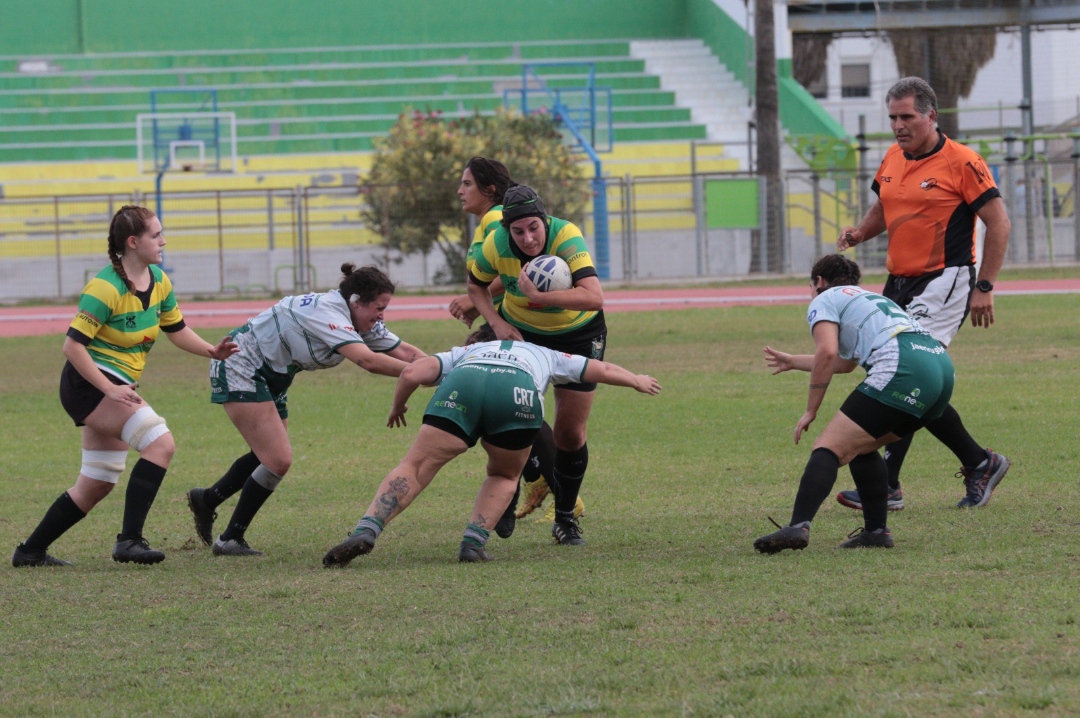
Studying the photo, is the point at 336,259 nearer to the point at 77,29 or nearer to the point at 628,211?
the point at 628,211

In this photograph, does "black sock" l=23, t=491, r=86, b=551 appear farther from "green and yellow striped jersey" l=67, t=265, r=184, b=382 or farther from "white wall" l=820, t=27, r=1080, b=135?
"white wall" l=820, t=27, r=1080, b=135

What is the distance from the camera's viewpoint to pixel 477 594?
5680mm

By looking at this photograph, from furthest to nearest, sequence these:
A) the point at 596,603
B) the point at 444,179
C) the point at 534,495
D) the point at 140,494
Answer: the point at 444,179, the point at 534,495, the point at 140,494, the point at 596,603

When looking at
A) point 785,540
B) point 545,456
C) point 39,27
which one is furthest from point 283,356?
point 39,27

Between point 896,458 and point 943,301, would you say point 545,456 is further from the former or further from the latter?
point 943,301

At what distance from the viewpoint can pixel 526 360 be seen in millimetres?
6434

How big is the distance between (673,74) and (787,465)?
105 ft

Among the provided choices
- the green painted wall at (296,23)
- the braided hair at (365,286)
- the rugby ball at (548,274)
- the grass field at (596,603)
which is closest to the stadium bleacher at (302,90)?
the green painted wall at (296,23)

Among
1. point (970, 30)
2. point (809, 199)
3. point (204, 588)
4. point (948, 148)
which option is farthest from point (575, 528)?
point (970, 30)

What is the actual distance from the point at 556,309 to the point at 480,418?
37.7 inches

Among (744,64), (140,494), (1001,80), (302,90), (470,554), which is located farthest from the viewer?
(1001,80)

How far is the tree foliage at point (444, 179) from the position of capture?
2928cm

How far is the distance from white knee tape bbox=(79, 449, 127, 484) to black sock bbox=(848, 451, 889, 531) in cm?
341

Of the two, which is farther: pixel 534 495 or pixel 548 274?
pixel 534 495
